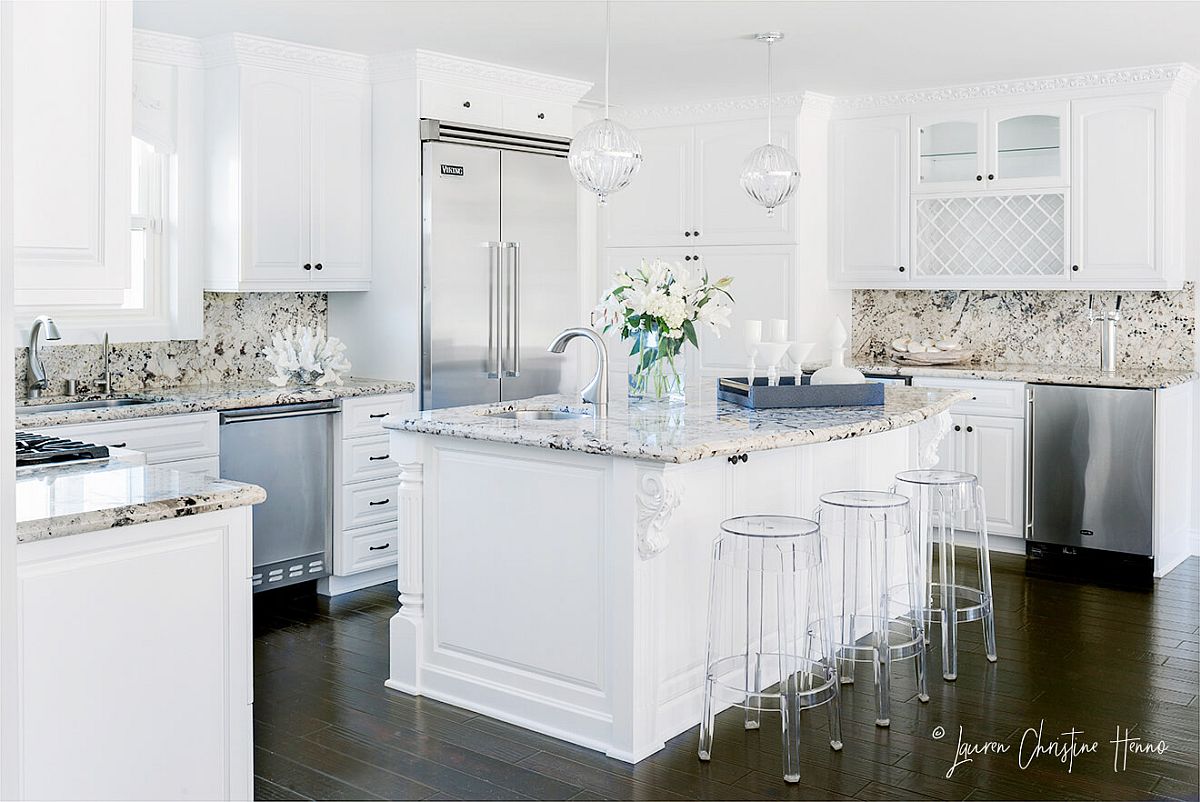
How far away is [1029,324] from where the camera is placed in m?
6.45

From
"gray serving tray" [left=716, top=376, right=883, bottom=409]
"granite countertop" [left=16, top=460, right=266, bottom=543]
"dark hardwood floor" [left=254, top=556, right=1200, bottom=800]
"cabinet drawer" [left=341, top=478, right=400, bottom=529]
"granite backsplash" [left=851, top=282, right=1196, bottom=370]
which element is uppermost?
"granite backsplash" [left=851, top=282, right=1196, bottom=370]

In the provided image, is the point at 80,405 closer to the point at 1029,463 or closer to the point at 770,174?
the point at 770,174

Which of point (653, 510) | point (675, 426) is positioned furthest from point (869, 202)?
point (653, 510)

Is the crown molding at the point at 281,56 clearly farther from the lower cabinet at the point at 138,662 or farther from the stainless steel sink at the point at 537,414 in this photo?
the lower cabinet at the point at 138,662

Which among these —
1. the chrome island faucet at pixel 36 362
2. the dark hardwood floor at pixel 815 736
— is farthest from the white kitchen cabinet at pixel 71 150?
the chrome island faucet at pixel 36 362

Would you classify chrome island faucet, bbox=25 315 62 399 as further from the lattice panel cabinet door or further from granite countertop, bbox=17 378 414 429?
the lattice panel cabinet door

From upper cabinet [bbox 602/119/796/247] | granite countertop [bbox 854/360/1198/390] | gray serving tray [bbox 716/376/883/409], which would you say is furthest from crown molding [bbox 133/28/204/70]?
granite countertop [bbox 854/360/1198/390]

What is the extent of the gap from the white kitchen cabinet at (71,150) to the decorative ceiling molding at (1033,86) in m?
5.01

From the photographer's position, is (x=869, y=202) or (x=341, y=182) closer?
(x=341, y=182)

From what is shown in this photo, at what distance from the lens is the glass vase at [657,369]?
14.0ft

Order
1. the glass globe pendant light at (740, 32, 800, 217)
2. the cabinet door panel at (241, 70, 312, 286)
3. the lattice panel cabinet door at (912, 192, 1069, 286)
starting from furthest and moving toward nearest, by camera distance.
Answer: the lattice panel cabinet door at (912, 192, 1069, 286)
the cabinet door panel at (241, 70, 312, 286)
the glass globe pendant light at (740, 32, 800, 217)

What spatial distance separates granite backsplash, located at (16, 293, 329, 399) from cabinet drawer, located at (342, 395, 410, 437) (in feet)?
2.61

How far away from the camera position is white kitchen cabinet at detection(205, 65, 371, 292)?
17.1ft

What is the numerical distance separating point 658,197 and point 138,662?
5167mm
